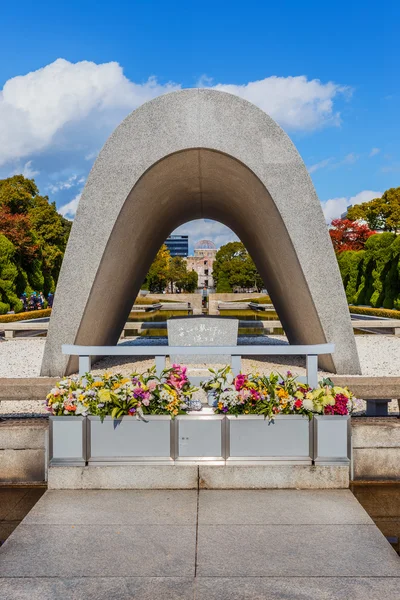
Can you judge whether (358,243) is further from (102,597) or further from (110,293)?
(102,597)

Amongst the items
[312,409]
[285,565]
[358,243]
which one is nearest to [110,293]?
[312,409]

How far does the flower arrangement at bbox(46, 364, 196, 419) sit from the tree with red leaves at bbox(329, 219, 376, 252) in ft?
163

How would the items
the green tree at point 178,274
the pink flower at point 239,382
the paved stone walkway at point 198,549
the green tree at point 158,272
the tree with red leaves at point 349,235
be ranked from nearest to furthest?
the paved stone walkway at point 198,549 → the pink flower at point 239,382 → the tree with red leaves at point 349,235 → the green tree at point 158,272 → the green tree at point 178,274

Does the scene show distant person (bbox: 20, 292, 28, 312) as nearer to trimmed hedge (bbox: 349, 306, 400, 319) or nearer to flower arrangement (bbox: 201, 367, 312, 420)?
trimmed hedge (bbox: 349, 306, 400, 319)

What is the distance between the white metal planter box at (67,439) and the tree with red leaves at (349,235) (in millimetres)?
50108

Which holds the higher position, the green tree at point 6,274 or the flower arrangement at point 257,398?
the green tree at point 6,274

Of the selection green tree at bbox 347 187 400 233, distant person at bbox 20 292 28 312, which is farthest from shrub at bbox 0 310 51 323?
green tree at bbox 347 187 400 233

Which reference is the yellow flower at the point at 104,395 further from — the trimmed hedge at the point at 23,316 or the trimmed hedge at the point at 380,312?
the trimmed hedge at the point at 380,312

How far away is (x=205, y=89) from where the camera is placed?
8117 millimetres

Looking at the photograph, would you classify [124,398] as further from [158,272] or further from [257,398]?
[158,272]

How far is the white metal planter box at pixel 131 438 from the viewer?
502 centimetres

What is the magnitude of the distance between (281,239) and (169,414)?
466cm

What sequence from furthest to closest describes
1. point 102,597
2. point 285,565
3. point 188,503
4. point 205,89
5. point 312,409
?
1. point 205,89
2. point 312,409
3. point 188,503
4. point 285,565
5. point 102,597

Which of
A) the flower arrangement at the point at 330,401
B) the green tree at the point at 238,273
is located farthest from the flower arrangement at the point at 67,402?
the green tree at the point at 238,273
